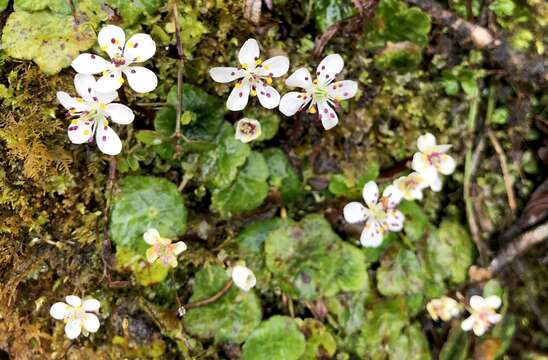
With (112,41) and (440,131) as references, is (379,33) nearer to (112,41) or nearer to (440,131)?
(440,131)

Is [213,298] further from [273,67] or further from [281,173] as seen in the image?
[273,67]

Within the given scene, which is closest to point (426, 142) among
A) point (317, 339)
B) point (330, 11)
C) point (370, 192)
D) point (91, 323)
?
point (370, 192)

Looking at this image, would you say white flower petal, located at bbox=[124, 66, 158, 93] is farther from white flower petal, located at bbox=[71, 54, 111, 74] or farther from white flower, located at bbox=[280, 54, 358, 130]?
white flower, located at bbox=[280, 54, 358, 130]

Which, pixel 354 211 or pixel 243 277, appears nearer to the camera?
pixel 243 277

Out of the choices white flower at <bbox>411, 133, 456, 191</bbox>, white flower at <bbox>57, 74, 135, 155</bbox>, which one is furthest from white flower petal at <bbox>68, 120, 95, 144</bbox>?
white flower at <bbox>411, 133, 456, 191</bbox>

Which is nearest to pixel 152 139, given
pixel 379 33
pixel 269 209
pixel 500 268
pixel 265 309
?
pixel 269 209
